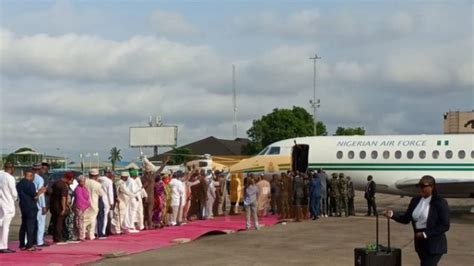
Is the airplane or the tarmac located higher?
the airplane

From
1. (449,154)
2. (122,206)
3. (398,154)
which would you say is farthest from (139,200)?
(449,154)

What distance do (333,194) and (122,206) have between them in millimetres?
9287

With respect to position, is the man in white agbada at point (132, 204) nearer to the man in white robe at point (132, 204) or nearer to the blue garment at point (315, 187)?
the man in white robe at point (132, 204)

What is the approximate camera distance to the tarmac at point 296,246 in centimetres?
1285

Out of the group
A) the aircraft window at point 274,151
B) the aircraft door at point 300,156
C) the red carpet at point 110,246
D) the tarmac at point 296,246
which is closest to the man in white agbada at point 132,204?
the red carpet at point 110,246

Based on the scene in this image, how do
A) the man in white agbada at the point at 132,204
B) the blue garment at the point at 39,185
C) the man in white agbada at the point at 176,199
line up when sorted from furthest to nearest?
1. the man in white agbada at the point at 176,199
2. the man in white agbada at the point at 132,204
3. the blue garment at the point at 39,185

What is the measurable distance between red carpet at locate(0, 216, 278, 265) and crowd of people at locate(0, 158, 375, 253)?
43 centimetres

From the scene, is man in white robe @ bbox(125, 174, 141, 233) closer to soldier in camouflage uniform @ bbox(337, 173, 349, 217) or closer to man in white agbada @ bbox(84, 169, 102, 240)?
man in white agbada @ bbox(84, 169, 102, 240)

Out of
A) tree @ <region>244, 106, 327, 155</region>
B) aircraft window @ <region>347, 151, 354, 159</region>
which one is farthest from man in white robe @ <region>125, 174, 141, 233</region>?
tree @ <region>244, 106, 327, 155</region>

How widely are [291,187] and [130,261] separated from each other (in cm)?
1149

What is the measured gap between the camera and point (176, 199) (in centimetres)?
2011

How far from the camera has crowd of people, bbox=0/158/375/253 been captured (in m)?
14.1

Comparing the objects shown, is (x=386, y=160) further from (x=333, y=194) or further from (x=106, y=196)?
(x=106, y=196)

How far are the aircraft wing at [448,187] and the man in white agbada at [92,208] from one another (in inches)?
498
